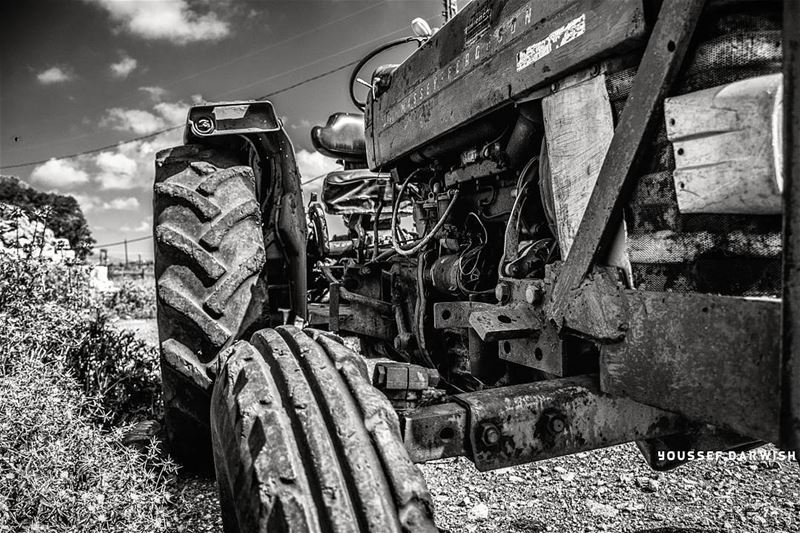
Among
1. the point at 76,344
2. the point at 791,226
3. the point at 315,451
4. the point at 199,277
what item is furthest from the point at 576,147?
the point at 76,344

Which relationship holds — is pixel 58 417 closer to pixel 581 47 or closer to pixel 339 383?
pixel 339 383

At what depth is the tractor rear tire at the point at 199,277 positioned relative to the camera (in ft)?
7.63

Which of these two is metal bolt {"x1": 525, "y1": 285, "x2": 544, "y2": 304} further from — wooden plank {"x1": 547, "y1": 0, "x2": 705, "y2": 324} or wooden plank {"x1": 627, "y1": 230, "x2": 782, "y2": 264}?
wooden plank {"x1": 627, "y1": 230, "x2": 782, "y2": 264}

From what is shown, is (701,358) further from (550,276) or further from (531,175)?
(531,175)

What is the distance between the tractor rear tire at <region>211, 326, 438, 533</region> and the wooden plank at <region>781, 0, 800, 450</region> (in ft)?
2.26

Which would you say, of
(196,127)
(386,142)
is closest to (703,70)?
(386,142)

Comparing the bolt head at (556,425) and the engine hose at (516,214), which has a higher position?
the engine hose at (516,214)

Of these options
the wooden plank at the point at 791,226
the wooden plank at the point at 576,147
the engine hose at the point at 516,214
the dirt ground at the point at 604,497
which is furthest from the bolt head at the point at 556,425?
the dirt ground at the point at 604,497

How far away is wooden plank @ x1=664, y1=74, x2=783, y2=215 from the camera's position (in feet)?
3.84

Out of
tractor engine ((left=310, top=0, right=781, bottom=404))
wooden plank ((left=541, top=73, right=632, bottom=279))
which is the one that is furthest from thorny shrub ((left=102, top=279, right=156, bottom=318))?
wooden plank ((left=541, top=73, right=632, bottom=279))

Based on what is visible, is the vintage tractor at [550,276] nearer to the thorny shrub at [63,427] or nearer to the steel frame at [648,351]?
the steel frame at [648,351]

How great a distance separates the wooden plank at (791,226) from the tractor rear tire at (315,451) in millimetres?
690

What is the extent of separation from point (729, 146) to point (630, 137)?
24 centimetres

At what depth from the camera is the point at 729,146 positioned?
49.2 inches
